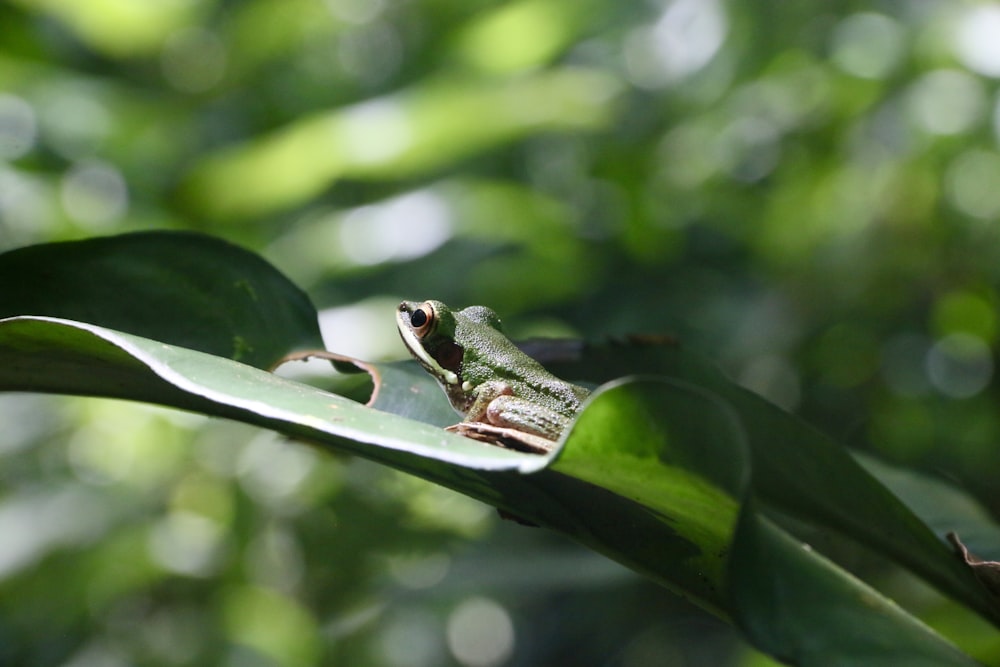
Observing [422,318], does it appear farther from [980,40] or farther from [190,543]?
[980,40]

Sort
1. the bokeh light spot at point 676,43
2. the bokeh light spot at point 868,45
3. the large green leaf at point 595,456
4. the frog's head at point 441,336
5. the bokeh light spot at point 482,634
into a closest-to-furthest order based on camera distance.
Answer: the large green leaf at point 595,456
the frog's head at point 441,336
the bokeh light spot at point 868,45
the bokeh light spot at point 676,43
the bokeh light spot at point 482,634

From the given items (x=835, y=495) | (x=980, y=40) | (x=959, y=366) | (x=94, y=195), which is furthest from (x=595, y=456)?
(x=959, y=366)

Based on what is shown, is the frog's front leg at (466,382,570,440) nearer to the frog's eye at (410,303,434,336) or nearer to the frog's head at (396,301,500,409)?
the frog's head at (396,301,500,409)

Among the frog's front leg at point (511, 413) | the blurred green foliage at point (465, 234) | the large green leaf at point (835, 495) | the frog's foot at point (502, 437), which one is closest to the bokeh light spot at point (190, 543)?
the blurred green foliage at point (465, 234)

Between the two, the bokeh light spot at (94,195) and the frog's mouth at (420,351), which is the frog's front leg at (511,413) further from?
the bokeh light spot at (94,195)

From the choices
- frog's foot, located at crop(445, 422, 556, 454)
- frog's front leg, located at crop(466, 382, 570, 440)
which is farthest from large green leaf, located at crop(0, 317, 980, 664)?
frog's front leg, located at crop(466, 382, 570, 440)

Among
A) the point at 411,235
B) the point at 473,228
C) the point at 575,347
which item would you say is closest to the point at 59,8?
the point at 411,235
